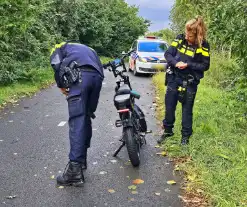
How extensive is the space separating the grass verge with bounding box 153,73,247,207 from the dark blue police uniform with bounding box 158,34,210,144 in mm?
360

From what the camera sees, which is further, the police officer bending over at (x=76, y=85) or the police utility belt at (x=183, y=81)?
the police utility belt at (x=183, y=81)

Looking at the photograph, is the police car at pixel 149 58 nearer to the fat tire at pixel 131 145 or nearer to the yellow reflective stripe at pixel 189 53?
the yellow reflective stripe at pixel 189 53

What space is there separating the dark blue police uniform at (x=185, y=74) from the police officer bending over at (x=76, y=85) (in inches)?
61.7

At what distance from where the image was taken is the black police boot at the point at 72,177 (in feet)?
15.2

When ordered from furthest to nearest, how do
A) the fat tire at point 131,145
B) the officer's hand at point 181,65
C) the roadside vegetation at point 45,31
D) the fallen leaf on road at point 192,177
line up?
the roadside vegetation at point 45,31 → the officer's hand at point 181,65 → the fat tire at point 131,145 → the fallen leaf on road at point 192,177

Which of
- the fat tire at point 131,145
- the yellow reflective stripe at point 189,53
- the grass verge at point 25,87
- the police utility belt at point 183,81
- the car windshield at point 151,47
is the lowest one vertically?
the grass verge at point 25,87

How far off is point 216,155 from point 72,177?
6.66 feet

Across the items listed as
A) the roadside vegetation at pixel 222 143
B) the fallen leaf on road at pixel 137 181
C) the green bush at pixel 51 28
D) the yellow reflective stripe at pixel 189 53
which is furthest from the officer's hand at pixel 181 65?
the green bush at pixel 51 28

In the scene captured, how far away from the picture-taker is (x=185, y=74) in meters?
5.83

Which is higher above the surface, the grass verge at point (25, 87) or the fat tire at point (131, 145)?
the fat tire at point (131, 145)

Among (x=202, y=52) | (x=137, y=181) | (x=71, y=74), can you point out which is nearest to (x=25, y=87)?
(x=202, y=52)

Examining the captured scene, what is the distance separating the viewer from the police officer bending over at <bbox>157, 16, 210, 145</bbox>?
5.64m

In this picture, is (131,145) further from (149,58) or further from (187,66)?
(149,58)

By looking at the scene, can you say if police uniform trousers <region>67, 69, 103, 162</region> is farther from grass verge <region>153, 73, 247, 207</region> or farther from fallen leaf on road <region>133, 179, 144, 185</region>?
grass verge <region>153, 73, 247, 207</region>
